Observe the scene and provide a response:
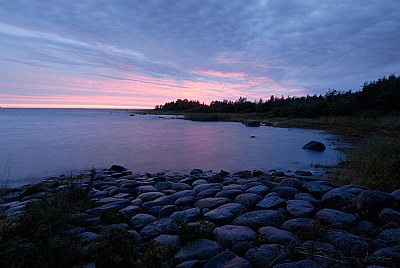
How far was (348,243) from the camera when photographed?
4.02 metres

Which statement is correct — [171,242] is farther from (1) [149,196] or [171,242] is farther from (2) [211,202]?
(1) [149,196]

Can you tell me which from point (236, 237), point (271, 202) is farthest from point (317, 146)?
point (236, 237)

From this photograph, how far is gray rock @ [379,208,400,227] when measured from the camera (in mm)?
4683

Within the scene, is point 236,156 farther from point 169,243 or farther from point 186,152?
point 169,243

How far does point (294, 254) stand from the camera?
12.5 ft

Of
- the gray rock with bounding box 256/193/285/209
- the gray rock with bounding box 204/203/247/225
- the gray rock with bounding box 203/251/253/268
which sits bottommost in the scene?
the gray rock with bounding box 203/251/253/268

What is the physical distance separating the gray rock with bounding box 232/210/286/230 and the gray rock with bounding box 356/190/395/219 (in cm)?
153

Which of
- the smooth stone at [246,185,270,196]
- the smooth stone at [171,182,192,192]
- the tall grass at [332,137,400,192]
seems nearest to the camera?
the smooth stone at [246,185,270,196]

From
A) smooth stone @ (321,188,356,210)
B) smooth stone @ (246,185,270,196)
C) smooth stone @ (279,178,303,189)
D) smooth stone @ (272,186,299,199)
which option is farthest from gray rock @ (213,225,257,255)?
smooth stone @ (279,178,303,189)

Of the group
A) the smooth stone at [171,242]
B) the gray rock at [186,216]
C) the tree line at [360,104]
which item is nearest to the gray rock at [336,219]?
the gray rock at [186,216]

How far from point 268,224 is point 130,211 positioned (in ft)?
9.28

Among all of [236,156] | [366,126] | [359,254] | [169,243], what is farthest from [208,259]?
[366,126]

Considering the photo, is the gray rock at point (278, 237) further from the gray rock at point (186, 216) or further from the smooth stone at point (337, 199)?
the smooth stone at point (337, 199)

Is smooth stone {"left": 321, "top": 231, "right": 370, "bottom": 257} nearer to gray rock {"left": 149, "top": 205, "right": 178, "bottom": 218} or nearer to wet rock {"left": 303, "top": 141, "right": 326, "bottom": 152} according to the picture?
gray rock {"left": 149, "top": 205, "right": 178, "bottom": 218}
